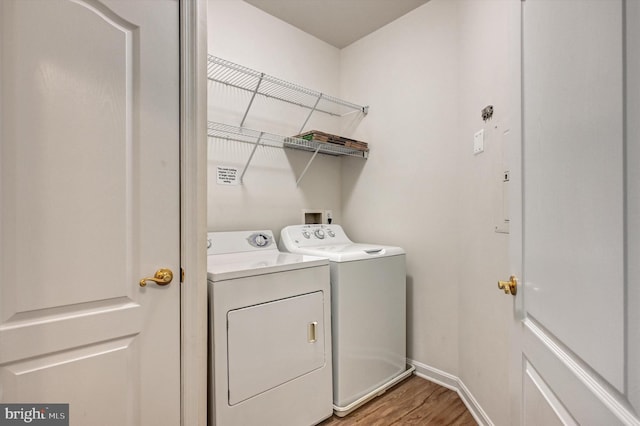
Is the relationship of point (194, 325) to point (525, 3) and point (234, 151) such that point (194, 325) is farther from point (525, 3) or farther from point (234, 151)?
point (525, 3)

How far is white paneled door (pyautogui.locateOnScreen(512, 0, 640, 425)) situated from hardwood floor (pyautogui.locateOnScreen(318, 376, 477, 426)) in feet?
3.34

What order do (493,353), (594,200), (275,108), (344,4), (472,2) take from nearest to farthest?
(594,200)
(493,353)
(472,2)
(344,4)
(275,108)

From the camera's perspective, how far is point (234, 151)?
2.15 meters

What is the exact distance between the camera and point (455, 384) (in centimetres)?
203

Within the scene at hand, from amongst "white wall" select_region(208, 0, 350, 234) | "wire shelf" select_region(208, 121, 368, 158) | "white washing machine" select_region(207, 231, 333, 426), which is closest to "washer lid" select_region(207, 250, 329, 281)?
"white washing machine" select_region(207, 231, 333, 426)

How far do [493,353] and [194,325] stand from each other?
144cm

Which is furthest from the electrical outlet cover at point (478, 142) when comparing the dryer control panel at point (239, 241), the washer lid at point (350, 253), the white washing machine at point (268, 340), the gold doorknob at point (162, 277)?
the gold doorknob at point (162, 277)

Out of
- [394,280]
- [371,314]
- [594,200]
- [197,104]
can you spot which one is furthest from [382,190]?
[594,200]

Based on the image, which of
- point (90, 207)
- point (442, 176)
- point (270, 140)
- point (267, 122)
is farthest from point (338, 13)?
point (90, 207)

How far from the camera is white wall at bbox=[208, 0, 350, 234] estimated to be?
2.07m

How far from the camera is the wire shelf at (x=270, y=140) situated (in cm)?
203

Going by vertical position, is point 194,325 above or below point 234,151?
below

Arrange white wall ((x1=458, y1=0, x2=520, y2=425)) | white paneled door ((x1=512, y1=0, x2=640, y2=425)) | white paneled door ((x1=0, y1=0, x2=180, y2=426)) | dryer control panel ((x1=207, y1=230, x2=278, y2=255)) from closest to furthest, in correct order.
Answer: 1. white paneled door ((x1=512, y1=0, x2=640, y2=425))
2. white paneled door ((x1=0, y1=0, x2=180, y2=426))
3. white wall ((x1=458, y1=0, x2=520, y2=425))
4. dryer control panel ((x1=207, y1=230, x2=278, y2=255))

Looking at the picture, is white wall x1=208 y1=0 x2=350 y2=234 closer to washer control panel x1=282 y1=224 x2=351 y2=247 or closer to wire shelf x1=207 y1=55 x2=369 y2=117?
wire shelf x1=207 y1=55 x2=369 y2=117
